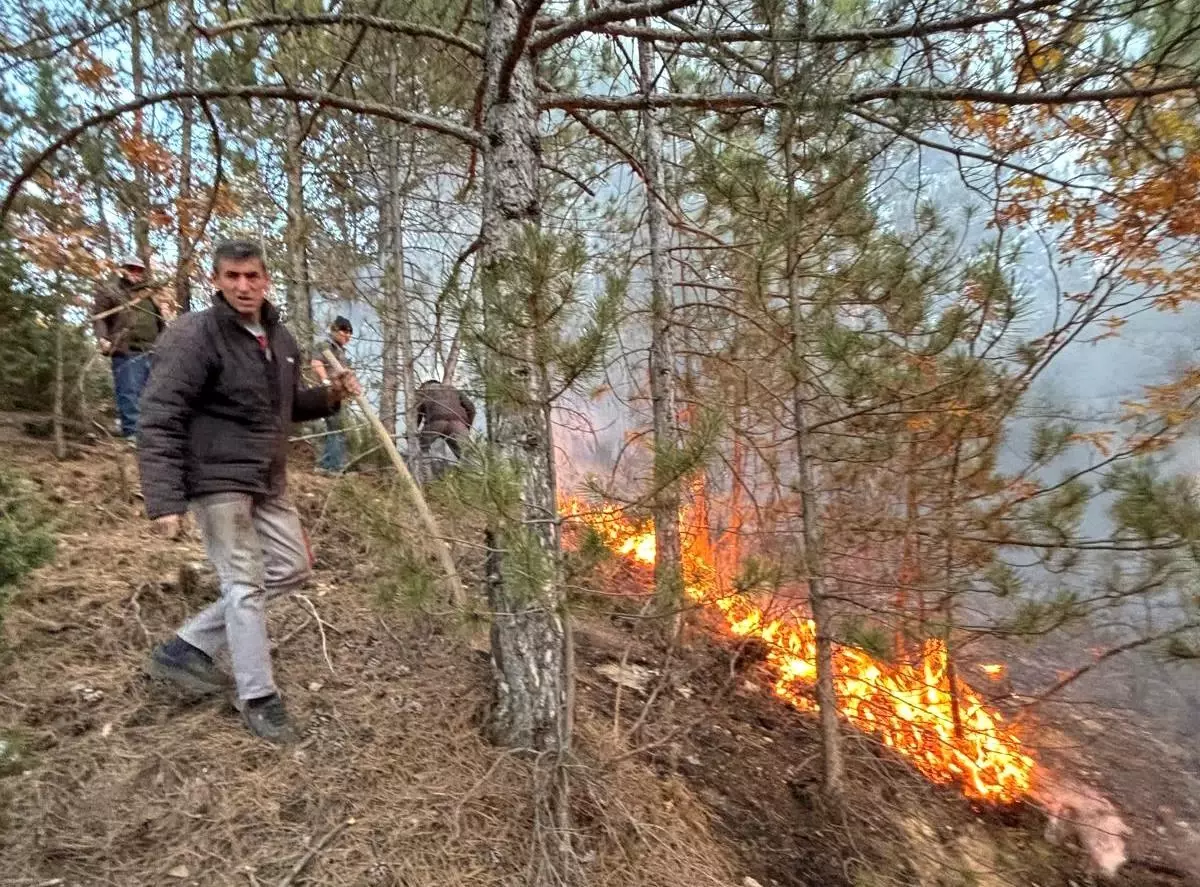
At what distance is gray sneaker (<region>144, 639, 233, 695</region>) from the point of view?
9.78 ft

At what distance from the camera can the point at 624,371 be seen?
5512mm

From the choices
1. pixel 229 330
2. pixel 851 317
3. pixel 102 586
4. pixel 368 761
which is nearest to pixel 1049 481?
pixel 851 317

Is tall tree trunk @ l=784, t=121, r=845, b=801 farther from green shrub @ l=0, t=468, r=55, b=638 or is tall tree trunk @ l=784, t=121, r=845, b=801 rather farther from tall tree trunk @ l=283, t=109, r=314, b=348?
tall tree trunk @ l=283, t=109, r=314, b=348

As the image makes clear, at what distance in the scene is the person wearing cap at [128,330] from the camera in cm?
505

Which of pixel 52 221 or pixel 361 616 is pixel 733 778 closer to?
pixel 361 616

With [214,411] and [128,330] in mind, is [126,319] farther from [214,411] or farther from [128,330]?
[214,411]

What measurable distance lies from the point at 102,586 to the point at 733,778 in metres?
3.64

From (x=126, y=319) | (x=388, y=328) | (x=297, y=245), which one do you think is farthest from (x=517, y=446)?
(x=126, y=319)

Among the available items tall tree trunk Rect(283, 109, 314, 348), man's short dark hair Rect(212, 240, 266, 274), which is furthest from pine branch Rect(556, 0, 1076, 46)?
tall tree trunk Rect(283, 109, 314, 348)

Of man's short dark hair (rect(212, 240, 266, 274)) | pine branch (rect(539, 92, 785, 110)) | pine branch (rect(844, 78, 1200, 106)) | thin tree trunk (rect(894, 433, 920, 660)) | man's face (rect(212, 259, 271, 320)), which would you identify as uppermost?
pine branch (rect(539, 92, 785, 110))

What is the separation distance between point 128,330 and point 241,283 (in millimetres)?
3060

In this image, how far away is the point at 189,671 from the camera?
117 inches

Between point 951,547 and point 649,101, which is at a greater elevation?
point 649,101

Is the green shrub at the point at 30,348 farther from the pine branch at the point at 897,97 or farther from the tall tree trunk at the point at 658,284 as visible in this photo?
the pine branch at the point at 897,97
